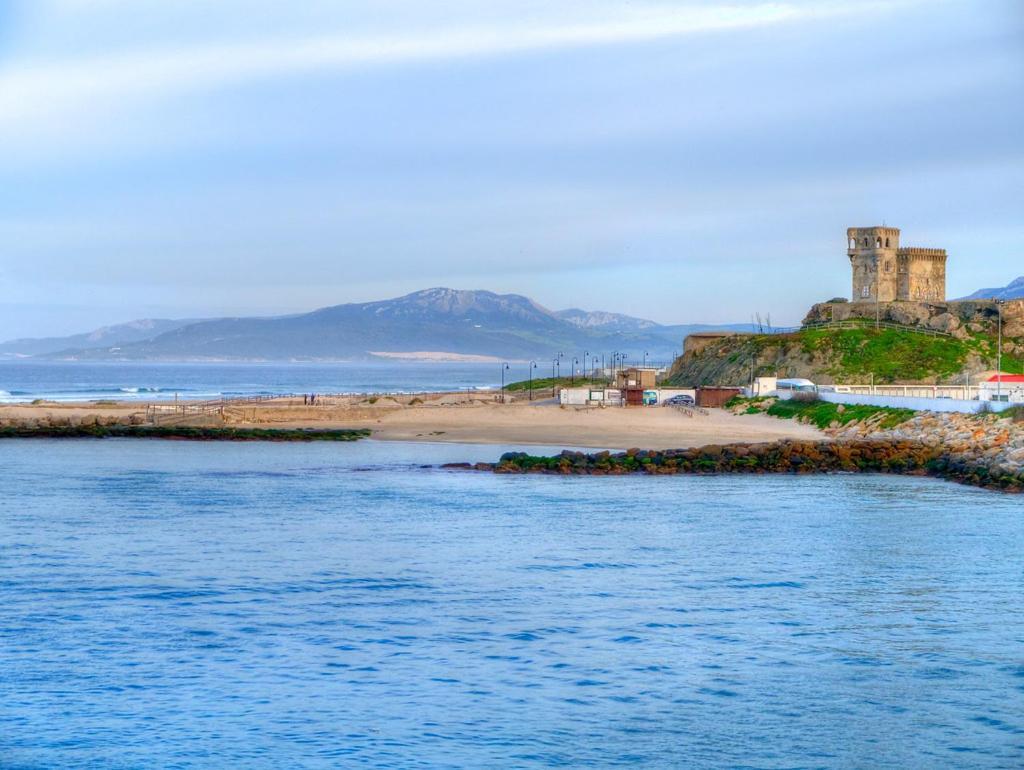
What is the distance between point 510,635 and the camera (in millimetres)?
18844

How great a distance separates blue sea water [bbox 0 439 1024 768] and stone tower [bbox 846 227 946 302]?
73247 millimetres

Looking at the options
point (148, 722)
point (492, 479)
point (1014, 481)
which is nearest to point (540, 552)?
point (148, 722)

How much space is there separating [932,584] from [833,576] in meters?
1.79

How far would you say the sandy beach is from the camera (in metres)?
59.2

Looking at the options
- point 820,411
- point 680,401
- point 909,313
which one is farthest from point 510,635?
point 909,313

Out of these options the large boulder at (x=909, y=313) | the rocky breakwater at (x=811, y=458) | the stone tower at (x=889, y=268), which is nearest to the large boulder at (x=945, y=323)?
the large boulder at (x=909, y=313)

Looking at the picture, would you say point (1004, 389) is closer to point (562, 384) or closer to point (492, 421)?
point (492, 421)

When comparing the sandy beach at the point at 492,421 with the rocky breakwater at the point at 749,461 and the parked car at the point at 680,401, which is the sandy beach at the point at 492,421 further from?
the rocky breakwater at the point at 749,461

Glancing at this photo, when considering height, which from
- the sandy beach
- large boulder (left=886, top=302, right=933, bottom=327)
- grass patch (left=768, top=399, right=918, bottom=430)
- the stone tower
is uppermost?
the stone tower

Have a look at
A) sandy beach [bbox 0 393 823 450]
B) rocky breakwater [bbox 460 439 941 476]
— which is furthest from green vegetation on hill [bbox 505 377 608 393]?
Result: rocky breakwater [bbox 460 439 941 476]

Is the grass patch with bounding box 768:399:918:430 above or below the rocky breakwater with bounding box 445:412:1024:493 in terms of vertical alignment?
above

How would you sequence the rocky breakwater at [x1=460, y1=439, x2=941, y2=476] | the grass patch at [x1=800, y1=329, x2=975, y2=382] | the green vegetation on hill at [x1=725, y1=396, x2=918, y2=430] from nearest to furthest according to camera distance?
1. the rocky breakwater at [x1=460, y1=439, x2=941, y2=476]
2. the green vegetation on hill at [x1=725, y1=396, x2=918, y2=430]
3. the grass patch at [x1=800, y1=329, x2=975, y2=382]

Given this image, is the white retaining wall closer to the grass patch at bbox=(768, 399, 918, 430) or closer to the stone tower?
the grass patch at bbox=(768, 399, 918, 430)

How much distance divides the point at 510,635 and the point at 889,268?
3670 inches
